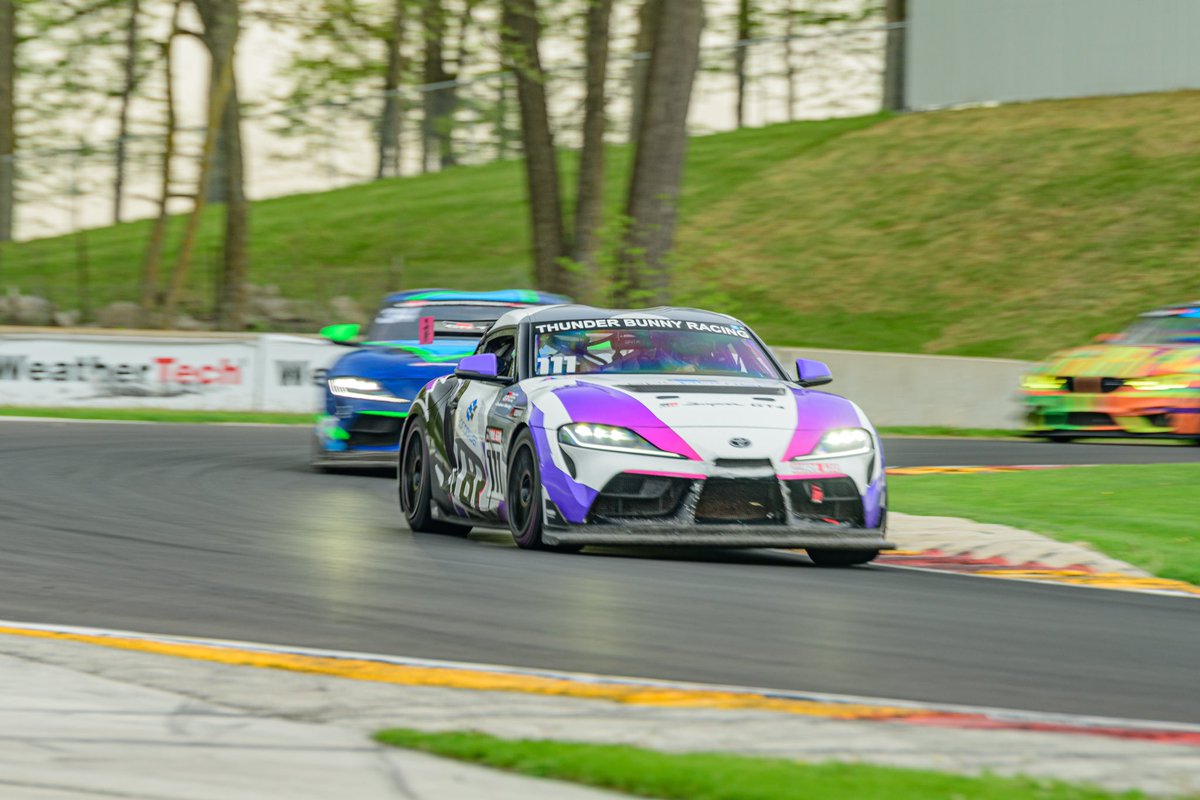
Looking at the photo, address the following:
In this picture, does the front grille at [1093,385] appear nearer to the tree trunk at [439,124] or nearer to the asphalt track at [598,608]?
the asphalt track at [598,608]

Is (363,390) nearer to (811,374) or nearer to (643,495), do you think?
(811,374)

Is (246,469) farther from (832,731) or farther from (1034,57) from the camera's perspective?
(1034,57)

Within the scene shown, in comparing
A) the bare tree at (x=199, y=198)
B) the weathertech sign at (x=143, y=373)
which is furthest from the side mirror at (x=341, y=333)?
the bare tree at (x=199, y=198)

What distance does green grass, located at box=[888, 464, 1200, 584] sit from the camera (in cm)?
1030

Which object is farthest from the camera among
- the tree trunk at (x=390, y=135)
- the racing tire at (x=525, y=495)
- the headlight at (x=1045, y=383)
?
the tree trunk at (x=390, y=135)

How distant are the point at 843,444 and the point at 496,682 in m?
4.08

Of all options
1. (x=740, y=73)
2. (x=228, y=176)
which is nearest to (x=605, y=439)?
(x=228, y=176)

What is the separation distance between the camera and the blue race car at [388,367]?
51.2ft

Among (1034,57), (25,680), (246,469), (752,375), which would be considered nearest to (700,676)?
(25,680)

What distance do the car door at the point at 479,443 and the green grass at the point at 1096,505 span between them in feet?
9.49

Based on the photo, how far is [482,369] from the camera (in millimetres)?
10523

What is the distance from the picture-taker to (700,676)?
6.15m

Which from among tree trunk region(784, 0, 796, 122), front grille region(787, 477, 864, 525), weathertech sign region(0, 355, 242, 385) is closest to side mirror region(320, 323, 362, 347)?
front grille region(787, 477, 864, 525)

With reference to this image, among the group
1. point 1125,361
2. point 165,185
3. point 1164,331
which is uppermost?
point 165,185
